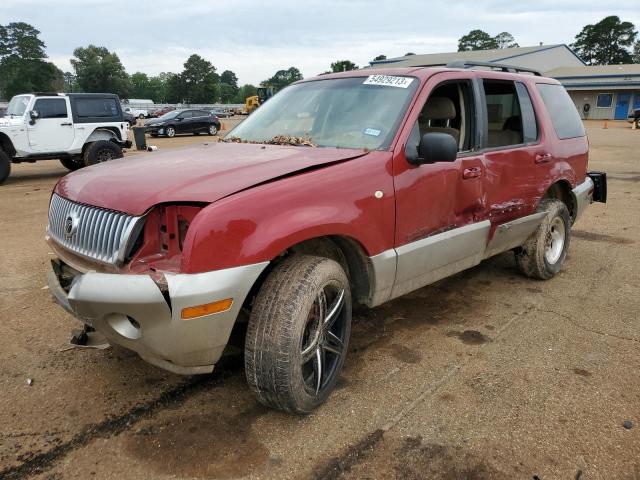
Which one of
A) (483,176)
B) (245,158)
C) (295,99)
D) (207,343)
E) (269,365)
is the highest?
(295,99)

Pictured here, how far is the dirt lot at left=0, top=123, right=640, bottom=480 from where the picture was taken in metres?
2.42

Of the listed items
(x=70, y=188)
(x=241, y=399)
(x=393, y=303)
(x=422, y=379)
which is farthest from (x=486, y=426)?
(x=70, y=188)

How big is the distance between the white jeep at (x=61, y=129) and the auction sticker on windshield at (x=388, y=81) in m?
10.5

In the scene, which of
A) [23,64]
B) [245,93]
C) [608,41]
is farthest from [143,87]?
[608,41]

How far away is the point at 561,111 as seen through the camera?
5094 millimetres

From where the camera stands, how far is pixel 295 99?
4027 mm

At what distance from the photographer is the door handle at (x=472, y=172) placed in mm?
3713

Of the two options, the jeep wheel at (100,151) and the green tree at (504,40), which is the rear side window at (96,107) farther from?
the green tree at (504,40)

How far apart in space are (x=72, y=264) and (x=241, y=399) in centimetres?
121

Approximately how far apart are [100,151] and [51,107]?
143cm

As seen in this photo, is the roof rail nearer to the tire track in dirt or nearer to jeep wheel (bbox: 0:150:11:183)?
the tire track in dirt

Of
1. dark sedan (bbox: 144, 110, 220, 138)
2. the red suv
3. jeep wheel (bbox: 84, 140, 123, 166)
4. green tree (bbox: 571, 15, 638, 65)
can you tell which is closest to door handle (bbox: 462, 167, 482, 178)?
the red suv

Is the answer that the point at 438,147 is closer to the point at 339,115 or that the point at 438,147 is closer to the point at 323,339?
the point at 339,115

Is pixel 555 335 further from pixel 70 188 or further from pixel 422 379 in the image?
pixel 70 188
